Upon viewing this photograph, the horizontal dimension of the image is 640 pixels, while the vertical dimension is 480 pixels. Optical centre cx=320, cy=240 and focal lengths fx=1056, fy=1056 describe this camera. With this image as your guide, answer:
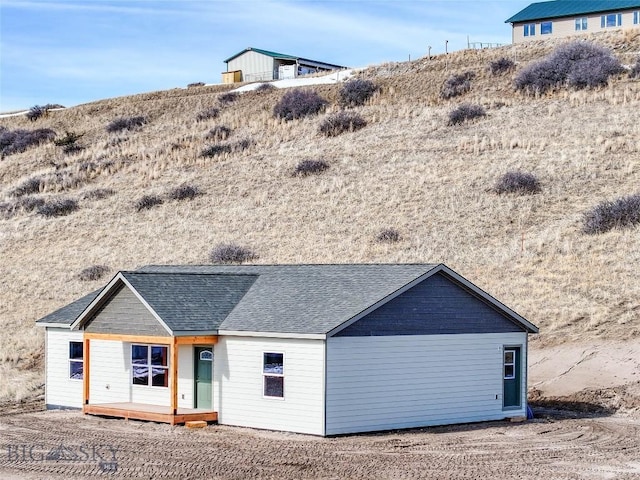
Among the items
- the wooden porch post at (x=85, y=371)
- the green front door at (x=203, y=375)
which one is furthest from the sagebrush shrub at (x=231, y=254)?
the green front door at (x=203, y=375)

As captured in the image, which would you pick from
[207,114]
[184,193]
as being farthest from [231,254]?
[207,114]

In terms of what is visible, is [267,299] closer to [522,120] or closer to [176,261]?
[176,261]

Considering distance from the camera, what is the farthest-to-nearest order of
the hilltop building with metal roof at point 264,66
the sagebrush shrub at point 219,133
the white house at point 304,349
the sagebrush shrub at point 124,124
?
1. the hilltop building with metal roof at point 264,66
2. the sagebrush shrub at point 124,124
3. the sagebrush shrub at point 219,133
4. the white house at point 304,349

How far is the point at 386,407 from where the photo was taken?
24.9 metres

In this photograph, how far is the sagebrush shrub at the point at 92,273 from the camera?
47484 mm

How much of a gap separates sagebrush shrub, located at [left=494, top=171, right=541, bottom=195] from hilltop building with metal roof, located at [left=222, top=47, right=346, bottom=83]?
53.0 m

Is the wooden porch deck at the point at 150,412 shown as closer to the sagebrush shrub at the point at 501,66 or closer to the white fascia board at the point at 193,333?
the white fascia board at the point at 193,333

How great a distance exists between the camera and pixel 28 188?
2724 inches

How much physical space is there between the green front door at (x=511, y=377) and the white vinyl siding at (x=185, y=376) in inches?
320

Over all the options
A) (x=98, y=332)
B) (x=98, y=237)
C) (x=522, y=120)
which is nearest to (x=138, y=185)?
(x=98, y=237)

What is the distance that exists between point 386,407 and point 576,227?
853 inches

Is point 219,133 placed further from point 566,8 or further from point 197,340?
point 197,340

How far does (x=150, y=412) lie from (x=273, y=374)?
11.8 feet

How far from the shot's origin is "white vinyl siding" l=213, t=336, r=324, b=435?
2398 cm
